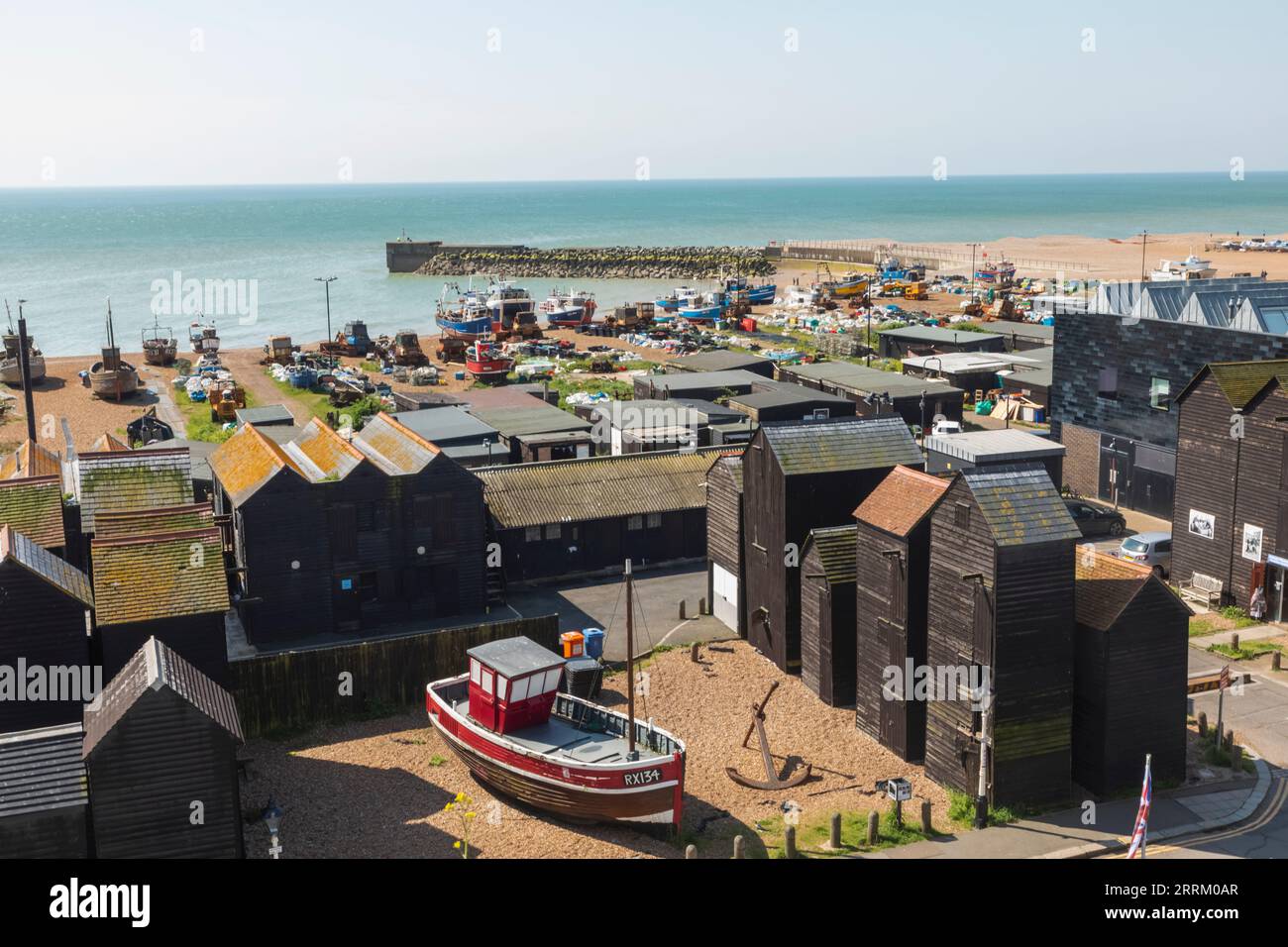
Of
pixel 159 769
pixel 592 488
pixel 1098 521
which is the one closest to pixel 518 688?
pixel 159 769

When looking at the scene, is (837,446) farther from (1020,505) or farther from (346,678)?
(346,678)

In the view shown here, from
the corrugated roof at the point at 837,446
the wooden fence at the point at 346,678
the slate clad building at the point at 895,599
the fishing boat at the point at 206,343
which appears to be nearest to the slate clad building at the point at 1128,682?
the slate clad building at the point at 895,599

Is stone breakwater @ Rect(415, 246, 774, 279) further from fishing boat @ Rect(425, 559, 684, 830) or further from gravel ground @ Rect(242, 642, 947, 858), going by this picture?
fishing boat @ Rect(425, 559, 684, 830)

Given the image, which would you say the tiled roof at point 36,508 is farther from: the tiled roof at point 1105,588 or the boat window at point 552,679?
the tiled roof at point 1105,588

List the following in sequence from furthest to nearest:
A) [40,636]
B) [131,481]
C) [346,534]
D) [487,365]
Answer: [487,365]
[346,534]
[131,481]
[40,636]

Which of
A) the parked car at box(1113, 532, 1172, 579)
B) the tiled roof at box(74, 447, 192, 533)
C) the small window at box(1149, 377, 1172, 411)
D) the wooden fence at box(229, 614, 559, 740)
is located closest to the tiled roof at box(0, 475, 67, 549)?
the tiled roof at box(74, 447, 192, 533)
